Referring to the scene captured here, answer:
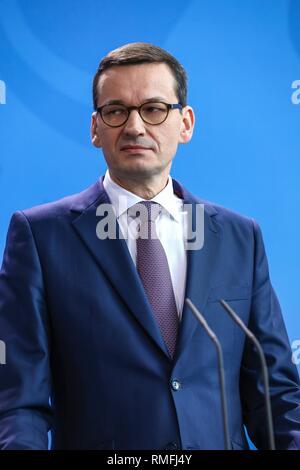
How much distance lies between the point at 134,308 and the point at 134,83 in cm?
54

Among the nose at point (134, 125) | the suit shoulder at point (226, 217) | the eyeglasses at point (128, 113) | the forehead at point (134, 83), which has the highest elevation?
the forehead at point (134, 83)

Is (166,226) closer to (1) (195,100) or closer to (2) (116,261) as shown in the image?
(2) (116,261)

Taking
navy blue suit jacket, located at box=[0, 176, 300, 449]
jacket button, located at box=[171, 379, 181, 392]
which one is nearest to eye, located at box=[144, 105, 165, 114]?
navy blue suit jacket, located at box=[0, 176, 300, 449]

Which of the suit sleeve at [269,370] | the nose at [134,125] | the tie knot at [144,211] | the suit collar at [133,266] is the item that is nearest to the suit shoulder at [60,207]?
the suit collar at [133,266]

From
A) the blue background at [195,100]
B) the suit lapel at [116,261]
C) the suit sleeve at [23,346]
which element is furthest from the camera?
the blue background at [195,100]

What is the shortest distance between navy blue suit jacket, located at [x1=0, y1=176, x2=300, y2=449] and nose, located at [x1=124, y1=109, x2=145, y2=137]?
7.8 inches

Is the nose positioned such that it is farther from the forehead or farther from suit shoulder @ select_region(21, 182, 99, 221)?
suit shoulder @ select_region(21, 182, 99, 221)

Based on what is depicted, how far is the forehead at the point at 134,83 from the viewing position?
1.92m

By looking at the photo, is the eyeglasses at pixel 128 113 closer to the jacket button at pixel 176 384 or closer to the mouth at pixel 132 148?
the mouth at pixel 132 148

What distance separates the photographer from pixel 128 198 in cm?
199

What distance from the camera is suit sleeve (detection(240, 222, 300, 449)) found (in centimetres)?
190

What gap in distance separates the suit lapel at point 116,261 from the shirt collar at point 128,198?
2 cm

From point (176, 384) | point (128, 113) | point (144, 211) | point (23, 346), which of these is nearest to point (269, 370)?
point (176, 384)

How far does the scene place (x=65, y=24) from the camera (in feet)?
8.52
